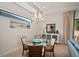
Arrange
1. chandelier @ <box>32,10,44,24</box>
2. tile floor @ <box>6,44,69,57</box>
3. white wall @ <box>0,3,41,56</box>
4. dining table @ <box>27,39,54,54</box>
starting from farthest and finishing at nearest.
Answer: dining table @ <box>27,39,54,54</box>, chandelier @ <box>32,10,44,24</box>, white wall @ <box>0,3,41,56</box>, tile floor @ <box>6,44,69,57</box>

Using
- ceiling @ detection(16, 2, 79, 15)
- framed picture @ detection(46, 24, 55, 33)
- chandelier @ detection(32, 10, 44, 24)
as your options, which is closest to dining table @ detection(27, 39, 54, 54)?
framed picture @ detection(46, 24, 55, 33)

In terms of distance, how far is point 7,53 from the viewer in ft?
10.9

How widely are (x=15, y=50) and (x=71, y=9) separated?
1.73 m

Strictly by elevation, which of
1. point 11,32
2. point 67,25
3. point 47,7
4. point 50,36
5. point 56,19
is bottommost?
point 50,36

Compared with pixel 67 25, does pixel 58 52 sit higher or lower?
lower

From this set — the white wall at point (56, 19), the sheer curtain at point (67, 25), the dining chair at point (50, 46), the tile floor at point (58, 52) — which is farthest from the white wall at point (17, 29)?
the dining chair at point (50, 46)

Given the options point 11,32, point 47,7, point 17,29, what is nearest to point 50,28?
point 47,7

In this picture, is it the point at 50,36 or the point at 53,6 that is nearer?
the point at 53,6

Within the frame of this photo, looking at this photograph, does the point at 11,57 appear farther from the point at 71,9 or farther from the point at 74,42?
the point at 71,9

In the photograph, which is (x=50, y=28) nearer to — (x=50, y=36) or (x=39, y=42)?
(x=50, y=36)

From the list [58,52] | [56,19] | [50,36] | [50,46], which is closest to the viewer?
[58,52]

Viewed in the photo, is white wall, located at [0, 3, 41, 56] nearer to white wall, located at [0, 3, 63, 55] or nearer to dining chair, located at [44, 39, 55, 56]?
white wall, located at [0, 3, 63, 55]

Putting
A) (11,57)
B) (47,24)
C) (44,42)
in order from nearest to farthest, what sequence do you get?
(11,57) → (47,24) → (44,42)

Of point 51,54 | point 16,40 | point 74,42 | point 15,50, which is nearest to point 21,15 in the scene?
point 16,40
